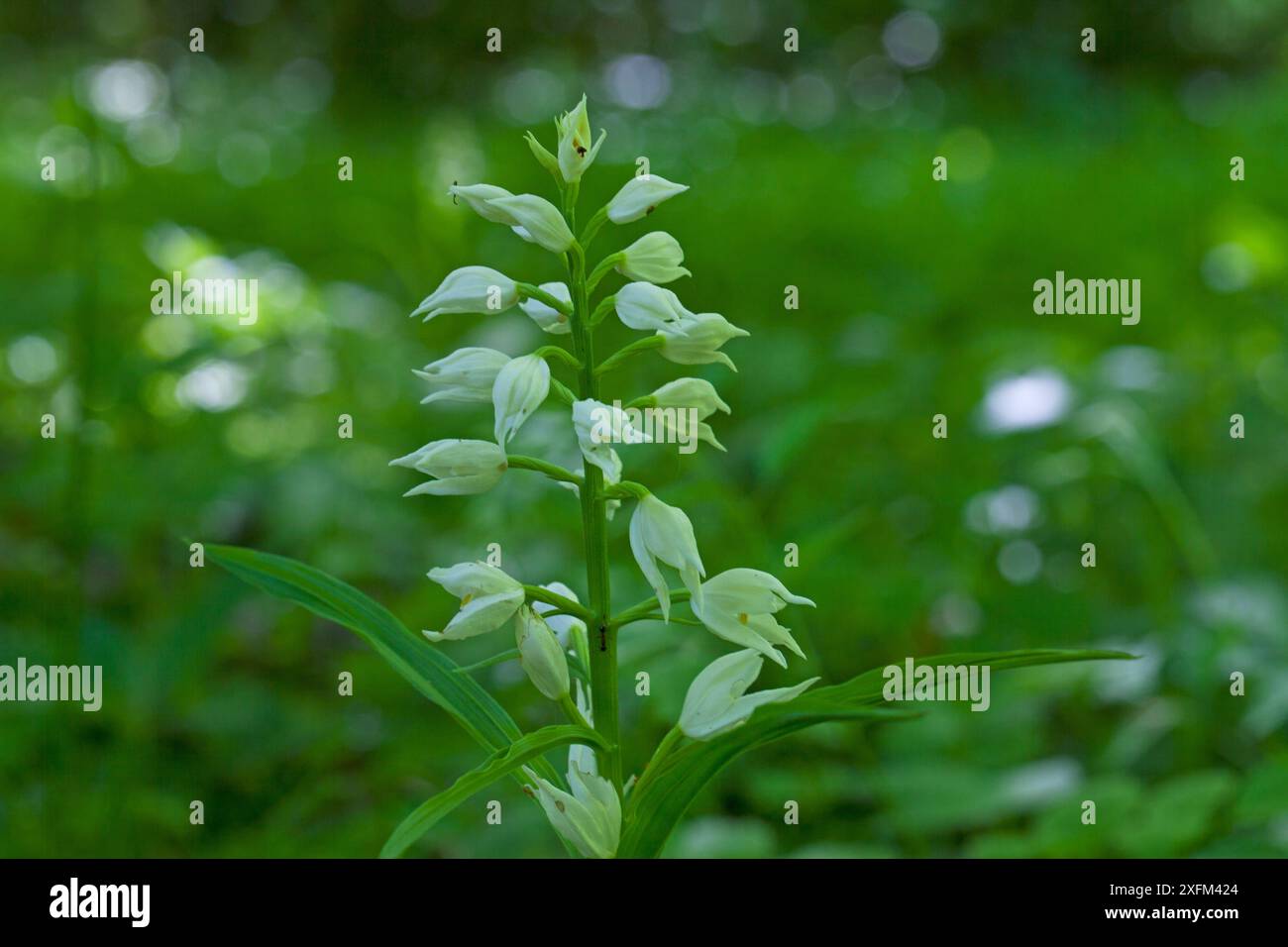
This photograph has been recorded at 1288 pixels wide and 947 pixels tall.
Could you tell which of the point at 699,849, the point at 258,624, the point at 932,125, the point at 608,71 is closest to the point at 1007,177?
the point at 932,125

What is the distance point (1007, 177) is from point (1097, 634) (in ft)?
9.88

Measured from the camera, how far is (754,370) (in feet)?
A: 9.48

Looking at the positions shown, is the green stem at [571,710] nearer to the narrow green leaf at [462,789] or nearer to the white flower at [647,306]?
the narrow green leaf at [462,789]

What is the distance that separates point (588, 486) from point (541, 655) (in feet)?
0.36

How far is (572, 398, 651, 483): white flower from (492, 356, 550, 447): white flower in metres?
0.03

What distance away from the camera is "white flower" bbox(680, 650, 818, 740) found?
74 centimetres

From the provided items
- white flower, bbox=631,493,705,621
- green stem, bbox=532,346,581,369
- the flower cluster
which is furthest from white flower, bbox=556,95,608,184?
white flower, bbox=631,493,705,621

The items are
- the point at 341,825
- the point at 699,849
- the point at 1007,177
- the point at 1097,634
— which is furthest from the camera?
the point at 1007,177

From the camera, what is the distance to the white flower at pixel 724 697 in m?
0.74

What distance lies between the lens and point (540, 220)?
2.42ft

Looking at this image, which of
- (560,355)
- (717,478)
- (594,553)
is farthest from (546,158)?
(717,478)

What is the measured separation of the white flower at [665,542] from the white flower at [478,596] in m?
0.08

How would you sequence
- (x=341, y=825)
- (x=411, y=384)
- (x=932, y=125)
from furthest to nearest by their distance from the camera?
(x=932, y=125) < (x=411, y=384) < (x=341, y=825)
